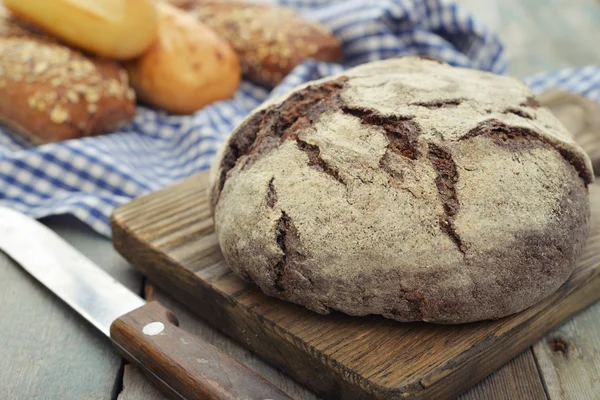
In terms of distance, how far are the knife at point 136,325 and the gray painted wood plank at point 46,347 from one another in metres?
0.04

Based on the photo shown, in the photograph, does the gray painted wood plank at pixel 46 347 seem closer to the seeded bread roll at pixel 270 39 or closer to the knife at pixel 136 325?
the knife at pixel 136 325

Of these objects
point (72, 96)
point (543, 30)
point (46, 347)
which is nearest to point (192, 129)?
point (72, 96)

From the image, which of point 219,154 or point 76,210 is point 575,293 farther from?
point 76,210

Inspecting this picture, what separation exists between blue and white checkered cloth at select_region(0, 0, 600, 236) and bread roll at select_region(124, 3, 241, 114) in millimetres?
57

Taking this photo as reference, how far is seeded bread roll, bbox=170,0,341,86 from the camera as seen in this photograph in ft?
7.61

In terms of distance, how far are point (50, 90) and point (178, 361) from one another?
47.7 inches

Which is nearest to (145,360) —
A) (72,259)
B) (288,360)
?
(288,360)

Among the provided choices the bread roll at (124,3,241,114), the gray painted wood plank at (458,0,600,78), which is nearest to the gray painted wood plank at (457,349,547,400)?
the bread roll at (124,3,241,114)

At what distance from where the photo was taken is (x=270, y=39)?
2.33 m

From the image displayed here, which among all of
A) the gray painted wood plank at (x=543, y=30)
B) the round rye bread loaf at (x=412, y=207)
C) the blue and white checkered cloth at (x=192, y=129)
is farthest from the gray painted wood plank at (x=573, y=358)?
the gray painted wood plank at (x=543, y=30)

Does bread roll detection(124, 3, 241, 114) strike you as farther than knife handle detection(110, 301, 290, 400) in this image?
Yes

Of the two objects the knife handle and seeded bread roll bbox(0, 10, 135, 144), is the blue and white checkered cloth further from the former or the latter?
the knife handle

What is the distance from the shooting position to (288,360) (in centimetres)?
111

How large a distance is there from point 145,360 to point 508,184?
0.64 metres
